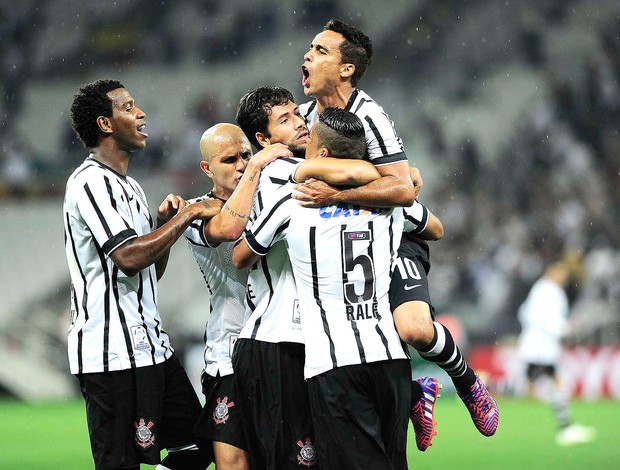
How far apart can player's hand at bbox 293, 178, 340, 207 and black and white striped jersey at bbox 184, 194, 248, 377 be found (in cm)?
90

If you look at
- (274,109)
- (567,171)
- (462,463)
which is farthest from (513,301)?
(274,109)

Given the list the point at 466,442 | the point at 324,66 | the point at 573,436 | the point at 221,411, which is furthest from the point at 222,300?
the point at 573,436

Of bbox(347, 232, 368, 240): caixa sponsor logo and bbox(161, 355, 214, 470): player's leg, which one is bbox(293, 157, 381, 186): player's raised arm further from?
bbox(161, 355, 214, 470): player's leg

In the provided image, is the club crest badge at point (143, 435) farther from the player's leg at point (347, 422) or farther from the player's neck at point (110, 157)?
the player's neck at point (110, 157)

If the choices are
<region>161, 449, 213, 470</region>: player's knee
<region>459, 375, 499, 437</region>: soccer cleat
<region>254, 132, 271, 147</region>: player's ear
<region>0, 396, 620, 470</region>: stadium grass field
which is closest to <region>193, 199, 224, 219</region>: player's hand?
<region>254, 132, 271, 147</region>: player's ear

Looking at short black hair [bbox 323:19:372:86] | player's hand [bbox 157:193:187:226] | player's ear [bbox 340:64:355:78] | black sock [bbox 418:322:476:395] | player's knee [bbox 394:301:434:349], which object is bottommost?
black sock [bbox 418:322:476:395]

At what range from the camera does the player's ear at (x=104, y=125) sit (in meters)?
5.08

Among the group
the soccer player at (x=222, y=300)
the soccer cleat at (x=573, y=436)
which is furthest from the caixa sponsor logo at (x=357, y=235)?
the soccer cleat at (x=573, y=436)

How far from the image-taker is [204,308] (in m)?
18.4

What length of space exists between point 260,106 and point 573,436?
7.31 meters

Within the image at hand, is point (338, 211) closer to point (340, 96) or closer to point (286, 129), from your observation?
point (286, 129)

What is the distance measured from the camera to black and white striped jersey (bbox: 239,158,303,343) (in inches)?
179

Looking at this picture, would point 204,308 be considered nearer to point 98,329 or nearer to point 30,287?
point 30,287

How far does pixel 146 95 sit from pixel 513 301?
352 inches
